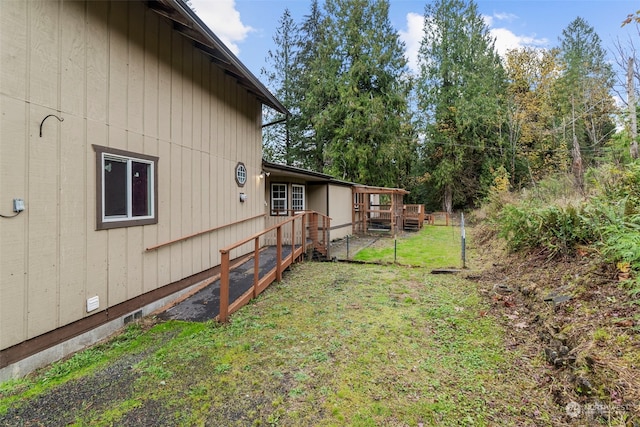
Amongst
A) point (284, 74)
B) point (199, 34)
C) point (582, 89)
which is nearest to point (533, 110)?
point (582, 89)

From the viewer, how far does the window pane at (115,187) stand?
381cm

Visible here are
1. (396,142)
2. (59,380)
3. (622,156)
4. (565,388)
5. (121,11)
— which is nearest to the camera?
(565,388)

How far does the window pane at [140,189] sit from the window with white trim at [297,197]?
682 centimetres

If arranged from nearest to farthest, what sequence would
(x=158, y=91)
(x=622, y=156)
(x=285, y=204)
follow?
1. (x=158, y=91)
2. (x=622, y=156)
3. (x=285, y=204)

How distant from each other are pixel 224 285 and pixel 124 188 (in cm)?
188

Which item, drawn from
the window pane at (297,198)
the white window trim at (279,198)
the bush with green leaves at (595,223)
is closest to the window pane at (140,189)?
the bush with green leaves at (595,223)

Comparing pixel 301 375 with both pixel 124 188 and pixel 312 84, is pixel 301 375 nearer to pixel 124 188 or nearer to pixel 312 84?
pixel 124 188

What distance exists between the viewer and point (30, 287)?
295 centimetres

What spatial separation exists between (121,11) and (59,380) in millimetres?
4378

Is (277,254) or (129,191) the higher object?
(129,191)

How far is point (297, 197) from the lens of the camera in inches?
457

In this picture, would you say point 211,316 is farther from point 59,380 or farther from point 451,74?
point 451,74

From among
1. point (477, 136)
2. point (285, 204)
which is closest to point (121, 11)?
point (285, 204)

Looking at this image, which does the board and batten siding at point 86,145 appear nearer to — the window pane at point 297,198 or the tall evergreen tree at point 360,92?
the window pane at point 297,198
